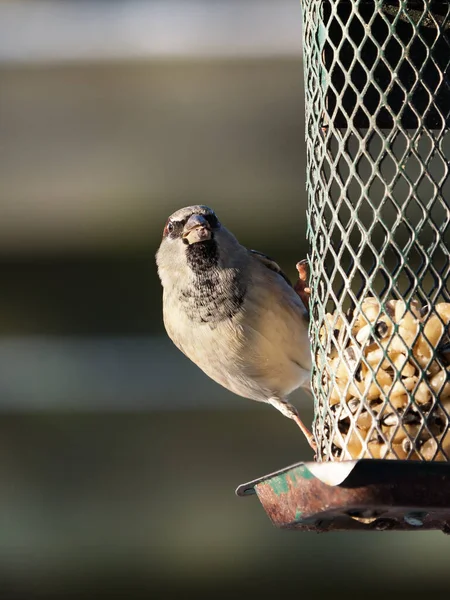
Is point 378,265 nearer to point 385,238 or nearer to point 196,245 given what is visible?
point 385,238

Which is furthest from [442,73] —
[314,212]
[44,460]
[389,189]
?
[44,460]

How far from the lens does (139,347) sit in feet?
22.1

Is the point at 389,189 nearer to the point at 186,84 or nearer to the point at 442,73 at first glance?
the point at 442,73

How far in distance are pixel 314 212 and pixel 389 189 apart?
1.19 ft

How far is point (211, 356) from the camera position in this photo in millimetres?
3455

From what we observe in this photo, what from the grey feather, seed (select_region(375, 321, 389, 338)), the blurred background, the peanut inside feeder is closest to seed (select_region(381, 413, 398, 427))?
the peanut inside feeder

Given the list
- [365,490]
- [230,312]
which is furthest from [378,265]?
[230,312]

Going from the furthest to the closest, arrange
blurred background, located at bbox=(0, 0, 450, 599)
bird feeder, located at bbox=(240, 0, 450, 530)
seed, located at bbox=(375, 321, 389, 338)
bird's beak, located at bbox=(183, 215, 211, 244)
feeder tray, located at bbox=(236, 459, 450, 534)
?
1. blurred background, located at bbox=(0, 0, 450, 599)
2. bird's beak, located at bbox=(183, 215, 211, 244)
3. seed, located at bbox=(375, 321, 389, 338)
4. bird feeder, located at bbox=(240, 0, 450, 530)
5. feeder tray, located at bbox=(236, 459, 450, 534)

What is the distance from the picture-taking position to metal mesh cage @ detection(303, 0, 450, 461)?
2529 mm

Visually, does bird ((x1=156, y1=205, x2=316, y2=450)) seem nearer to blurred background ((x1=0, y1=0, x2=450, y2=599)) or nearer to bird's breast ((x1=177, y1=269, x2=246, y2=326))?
bird's breast ((x1=177, y1=269, x2=246, y2=326))

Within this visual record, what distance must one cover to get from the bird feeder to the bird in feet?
1.87

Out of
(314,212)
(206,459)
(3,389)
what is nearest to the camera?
(314,212)

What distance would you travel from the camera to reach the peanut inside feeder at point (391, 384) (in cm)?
251

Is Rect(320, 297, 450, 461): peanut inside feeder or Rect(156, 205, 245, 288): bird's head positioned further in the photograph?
Rect(156, 205, 245, 288): bird's head
